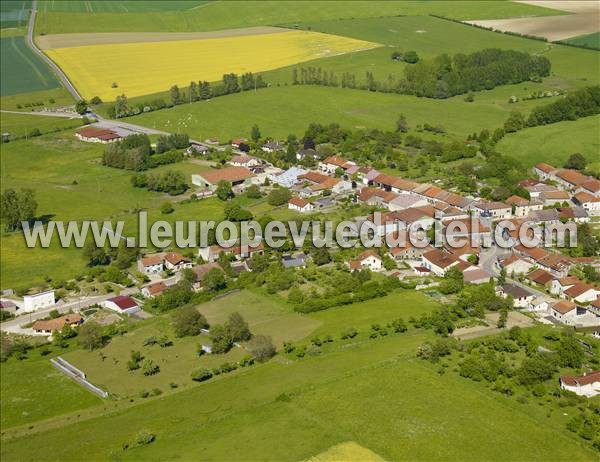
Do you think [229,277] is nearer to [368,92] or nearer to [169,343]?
[169,343]

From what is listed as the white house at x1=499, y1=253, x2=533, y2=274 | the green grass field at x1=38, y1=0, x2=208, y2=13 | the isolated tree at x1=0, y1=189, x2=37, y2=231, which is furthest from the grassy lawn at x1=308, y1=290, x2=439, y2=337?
the green grass field at x1=38, y1=0, x2=208, y2=13

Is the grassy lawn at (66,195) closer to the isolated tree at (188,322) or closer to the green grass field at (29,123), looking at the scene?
the green grass field at (29,123)

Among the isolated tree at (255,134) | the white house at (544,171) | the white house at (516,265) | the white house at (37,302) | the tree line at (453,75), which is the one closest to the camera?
the white house at (37,302)

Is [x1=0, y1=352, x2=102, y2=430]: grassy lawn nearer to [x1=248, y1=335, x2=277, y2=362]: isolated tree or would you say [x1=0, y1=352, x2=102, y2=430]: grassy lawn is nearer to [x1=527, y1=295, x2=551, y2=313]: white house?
[x1=248, y1=335, x2=277, y2=362]: isolated tree

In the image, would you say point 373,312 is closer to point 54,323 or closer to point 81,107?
point 54,323

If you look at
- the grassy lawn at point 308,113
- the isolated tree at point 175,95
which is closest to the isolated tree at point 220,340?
the grassy lawn at point 308,113

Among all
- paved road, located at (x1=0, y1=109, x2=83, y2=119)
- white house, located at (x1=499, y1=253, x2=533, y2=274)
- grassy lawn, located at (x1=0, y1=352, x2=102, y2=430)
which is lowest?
grassy lawn, located at (x1=0, y1=352, x2=102, y2=430)
